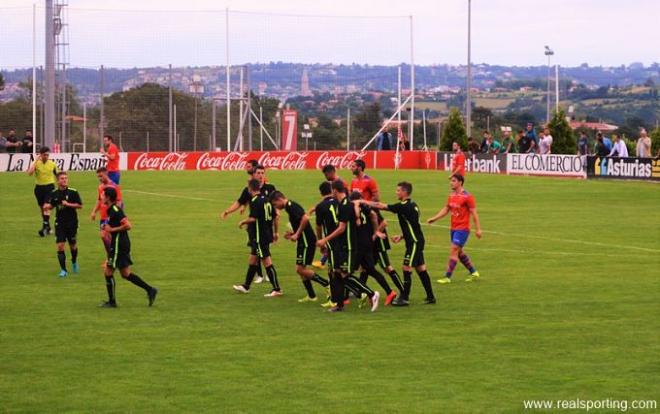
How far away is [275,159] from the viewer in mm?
62500

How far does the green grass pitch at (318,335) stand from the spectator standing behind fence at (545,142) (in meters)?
25.0

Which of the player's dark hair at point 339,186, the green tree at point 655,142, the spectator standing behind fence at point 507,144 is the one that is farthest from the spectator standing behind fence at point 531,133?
the player's dark hair at point 339,186

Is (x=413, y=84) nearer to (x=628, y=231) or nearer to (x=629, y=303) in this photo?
(x=628, y=231)

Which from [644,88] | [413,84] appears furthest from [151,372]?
[644,88]

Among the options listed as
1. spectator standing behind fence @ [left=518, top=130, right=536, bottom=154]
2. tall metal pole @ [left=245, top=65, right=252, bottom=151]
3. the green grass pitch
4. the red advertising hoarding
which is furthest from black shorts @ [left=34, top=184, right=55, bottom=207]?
the red advertising hoarding

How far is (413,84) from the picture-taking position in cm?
7006

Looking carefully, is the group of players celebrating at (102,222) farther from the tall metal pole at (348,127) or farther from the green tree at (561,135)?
the tall metal pole at (348,127)

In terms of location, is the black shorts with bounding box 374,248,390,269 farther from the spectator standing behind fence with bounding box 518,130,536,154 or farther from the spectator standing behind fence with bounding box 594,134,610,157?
the spectator standing behind fence with bounding box 518,130,536,154

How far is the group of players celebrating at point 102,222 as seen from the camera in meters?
17.8

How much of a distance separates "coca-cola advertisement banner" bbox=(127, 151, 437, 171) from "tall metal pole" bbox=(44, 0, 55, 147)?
457 centimetres

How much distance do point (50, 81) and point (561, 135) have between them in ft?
80.7

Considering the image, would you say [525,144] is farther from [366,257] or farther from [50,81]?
[366,257]

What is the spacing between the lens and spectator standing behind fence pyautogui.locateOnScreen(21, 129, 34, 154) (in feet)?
182

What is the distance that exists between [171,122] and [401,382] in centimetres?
5171
